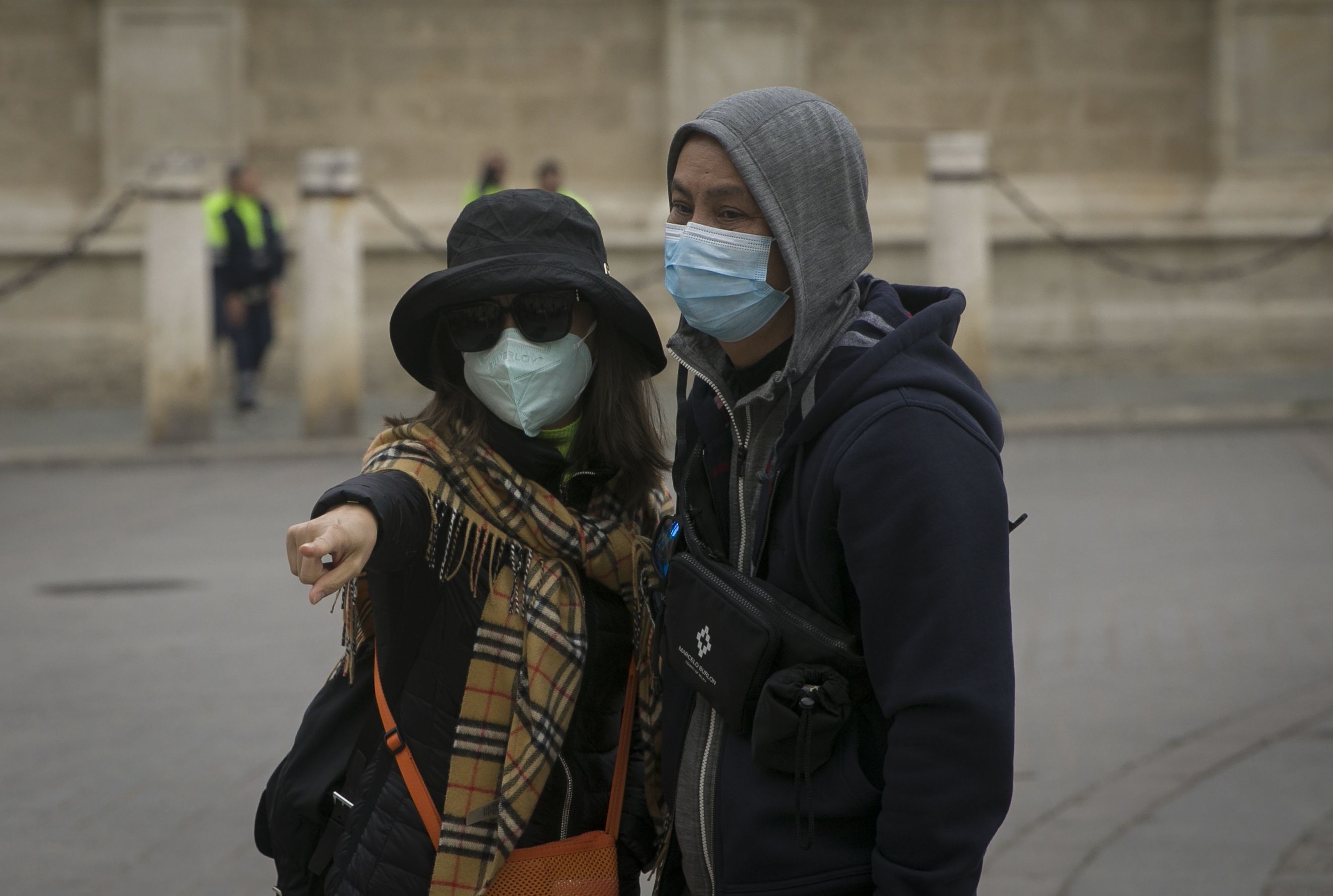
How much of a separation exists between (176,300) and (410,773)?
379 inches

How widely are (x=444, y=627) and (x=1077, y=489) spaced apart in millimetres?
7568

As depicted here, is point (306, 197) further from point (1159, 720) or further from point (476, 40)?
point (1159, 720)

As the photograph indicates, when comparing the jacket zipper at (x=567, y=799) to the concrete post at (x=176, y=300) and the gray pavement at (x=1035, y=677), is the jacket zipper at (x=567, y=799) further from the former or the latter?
the concrete post at (x=176, y=300)

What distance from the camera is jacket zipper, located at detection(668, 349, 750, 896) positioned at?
2.23 metres

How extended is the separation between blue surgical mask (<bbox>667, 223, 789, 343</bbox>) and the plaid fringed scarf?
394 mm

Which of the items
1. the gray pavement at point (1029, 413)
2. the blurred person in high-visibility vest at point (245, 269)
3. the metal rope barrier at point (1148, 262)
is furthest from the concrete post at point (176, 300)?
the metal rope barrier at point (1148, 262)

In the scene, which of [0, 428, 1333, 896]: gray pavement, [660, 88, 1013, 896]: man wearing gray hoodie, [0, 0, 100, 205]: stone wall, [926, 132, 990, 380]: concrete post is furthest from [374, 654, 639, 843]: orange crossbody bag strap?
[0, 0, 100, 205]: stone wall

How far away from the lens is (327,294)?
38.7 ft

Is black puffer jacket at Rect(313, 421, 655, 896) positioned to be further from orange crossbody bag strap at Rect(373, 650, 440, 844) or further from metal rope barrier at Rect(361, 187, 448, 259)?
metal rope barrier at Rect(361, 187, 448, 259)

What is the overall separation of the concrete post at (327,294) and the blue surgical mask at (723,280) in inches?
383

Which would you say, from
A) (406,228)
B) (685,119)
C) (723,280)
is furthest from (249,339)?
(723,280)

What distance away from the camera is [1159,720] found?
18.2ft

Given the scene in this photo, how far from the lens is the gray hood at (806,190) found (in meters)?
2.14

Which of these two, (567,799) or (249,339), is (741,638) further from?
(249,339)
